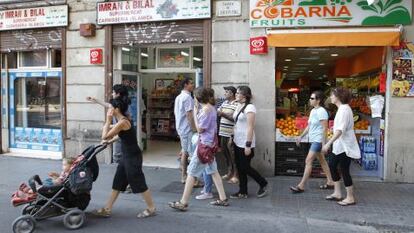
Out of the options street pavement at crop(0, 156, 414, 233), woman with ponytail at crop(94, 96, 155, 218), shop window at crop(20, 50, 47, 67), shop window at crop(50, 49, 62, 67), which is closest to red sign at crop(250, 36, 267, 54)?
street pavement at crop(0, 156, 414, 233)

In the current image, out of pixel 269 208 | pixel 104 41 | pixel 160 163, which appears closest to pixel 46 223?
pixel 269 208

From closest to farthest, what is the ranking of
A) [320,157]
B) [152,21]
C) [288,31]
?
[320,157] < [288,31] < [152,21]

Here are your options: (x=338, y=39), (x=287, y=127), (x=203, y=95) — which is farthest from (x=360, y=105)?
(x=203, y=95)

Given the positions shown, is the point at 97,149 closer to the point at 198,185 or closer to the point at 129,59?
the point at 198,185

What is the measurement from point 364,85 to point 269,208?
6114 millimetres

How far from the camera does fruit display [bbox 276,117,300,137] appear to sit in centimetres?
834

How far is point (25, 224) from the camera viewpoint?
5121mm

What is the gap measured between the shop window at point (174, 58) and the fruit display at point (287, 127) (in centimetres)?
253

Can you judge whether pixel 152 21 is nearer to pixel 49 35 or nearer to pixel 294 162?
pixel 49 35

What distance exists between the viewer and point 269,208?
20.9ft

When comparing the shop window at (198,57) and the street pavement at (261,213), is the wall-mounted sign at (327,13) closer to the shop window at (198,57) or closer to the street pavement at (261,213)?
the shop window at (198,57)

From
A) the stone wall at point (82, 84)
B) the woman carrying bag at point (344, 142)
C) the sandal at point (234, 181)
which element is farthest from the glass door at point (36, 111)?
the woman carrying bag at point (344, 142)

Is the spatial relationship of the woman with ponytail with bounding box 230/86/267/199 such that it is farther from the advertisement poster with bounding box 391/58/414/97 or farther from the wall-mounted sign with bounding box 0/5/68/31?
the wall-mounted sign with bounding box 0/5/68/31

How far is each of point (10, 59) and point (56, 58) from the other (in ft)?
4.77
